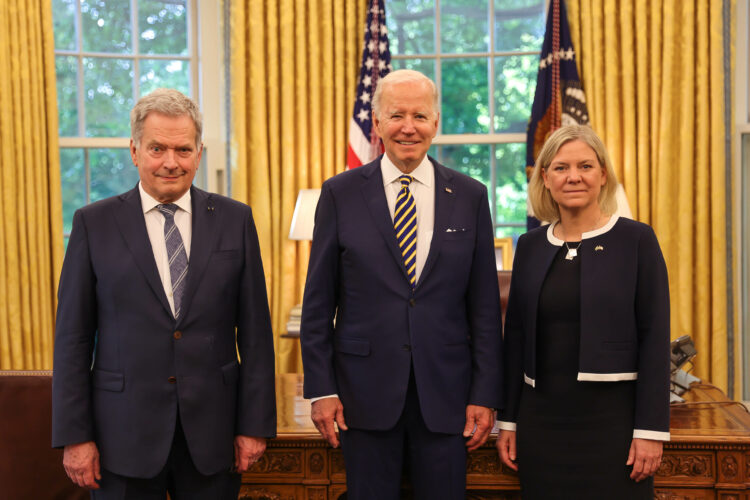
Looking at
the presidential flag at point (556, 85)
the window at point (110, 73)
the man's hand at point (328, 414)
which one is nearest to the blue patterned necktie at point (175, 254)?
the man's hand at point (328, 414)

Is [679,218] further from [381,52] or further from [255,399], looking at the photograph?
[255,399]

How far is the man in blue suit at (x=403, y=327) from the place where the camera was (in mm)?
1825

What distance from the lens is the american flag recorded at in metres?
4.46

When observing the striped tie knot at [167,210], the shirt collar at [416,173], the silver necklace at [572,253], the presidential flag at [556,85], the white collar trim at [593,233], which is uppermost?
the presidential flag at [556,85]

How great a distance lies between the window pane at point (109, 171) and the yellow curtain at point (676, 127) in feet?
9.57

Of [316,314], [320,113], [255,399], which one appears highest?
[320,113]

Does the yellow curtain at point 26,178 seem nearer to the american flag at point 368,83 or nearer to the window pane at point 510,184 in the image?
the american flag at point 368,83

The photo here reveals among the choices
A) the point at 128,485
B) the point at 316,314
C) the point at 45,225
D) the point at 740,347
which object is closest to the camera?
the point at 128,485

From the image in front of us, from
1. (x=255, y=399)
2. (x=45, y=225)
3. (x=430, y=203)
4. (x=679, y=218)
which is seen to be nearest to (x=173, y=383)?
(x=255, y=399)

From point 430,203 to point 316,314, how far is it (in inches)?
16.4

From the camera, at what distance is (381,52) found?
451cm

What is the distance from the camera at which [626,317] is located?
1810mm

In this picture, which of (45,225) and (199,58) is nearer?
(45,225)

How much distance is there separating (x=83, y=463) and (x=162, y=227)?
22.5 inches
